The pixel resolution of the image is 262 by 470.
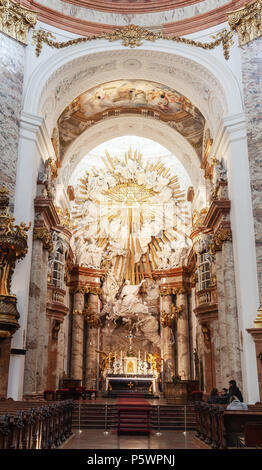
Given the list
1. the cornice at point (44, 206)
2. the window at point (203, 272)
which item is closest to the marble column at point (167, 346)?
the window at point (203, 272)

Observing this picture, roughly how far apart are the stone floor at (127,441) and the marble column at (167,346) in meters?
8.95

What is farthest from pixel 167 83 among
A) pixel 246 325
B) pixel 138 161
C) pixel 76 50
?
pixel 246 325

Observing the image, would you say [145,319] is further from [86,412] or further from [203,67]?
[203,67]

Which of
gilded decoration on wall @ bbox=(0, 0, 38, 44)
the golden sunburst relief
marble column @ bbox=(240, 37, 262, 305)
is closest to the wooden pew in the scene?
marble column @ bbox=(240, 37, 262, 305)

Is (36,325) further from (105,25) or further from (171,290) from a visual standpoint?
(105,25)

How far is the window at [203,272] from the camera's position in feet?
54.3

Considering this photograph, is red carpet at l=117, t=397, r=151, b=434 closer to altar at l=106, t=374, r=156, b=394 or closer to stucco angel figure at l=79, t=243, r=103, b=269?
altar at l=106, t=374, r=156, b=394

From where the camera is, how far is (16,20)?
14.1 meters

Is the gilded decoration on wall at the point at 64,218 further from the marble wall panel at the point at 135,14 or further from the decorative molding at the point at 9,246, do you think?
the marble wall panel at the point at 135,14

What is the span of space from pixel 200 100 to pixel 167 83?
5.11 feet

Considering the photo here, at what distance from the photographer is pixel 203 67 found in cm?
1498

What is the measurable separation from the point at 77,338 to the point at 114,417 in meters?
7.96

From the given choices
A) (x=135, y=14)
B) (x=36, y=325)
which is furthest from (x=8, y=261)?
(x=135, y=14)

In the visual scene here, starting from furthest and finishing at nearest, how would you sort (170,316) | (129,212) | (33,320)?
(129,212)
(170,316)
(33,320)
